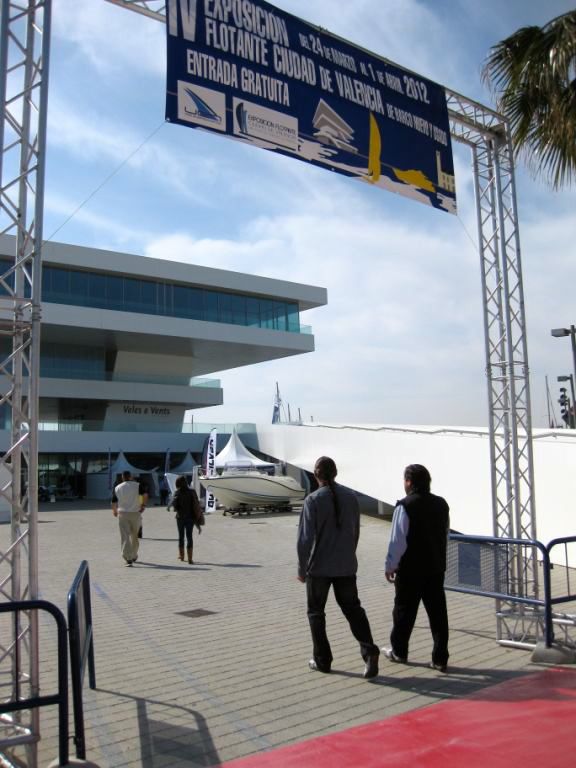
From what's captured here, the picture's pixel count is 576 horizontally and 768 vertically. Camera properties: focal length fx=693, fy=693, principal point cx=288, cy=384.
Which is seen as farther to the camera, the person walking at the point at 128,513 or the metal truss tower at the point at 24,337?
the person walking at the point at 128,513

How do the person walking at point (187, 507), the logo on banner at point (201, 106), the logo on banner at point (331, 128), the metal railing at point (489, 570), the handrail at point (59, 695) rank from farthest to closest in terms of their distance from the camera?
the person walking at point (187, 507), the logo on banner at point (331, 128), the logo on banner at point (201, 106), the metal railing at point (489, 570), the handrail at point (59, 695)

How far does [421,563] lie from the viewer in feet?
19.6

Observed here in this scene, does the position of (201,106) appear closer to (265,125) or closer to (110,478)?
(265,125)

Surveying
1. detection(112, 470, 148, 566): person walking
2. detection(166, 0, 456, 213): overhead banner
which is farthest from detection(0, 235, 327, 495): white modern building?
detection(166, 0, 456, 213): overhead banner

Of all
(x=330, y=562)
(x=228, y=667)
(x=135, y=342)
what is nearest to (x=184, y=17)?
(x=330, y=562)

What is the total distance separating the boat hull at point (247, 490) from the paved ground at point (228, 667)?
41.0 ft

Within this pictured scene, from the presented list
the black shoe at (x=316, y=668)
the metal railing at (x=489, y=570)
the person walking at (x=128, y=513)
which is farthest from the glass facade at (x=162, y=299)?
the black shoe at (x=316, y=668)

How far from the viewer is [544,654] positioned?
20.2ft

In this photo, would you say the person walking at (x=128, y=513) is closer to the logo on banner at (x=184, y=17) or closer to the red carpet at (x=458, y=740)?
the logo on banner at (x=184, y=17)

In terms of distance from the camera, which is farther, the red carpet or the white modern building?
the white modern building

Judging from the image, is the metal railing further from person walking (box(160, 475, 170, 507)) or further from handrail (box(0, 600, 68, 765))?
person walking (box(160, 475, 170, 507))

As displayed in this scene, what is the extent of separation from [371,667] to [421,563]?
0.95 meters

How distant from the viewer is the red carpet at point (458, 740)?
4.10 meters

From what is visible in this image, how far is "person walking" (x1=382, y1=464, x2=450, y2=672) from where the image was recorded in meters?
5.97
